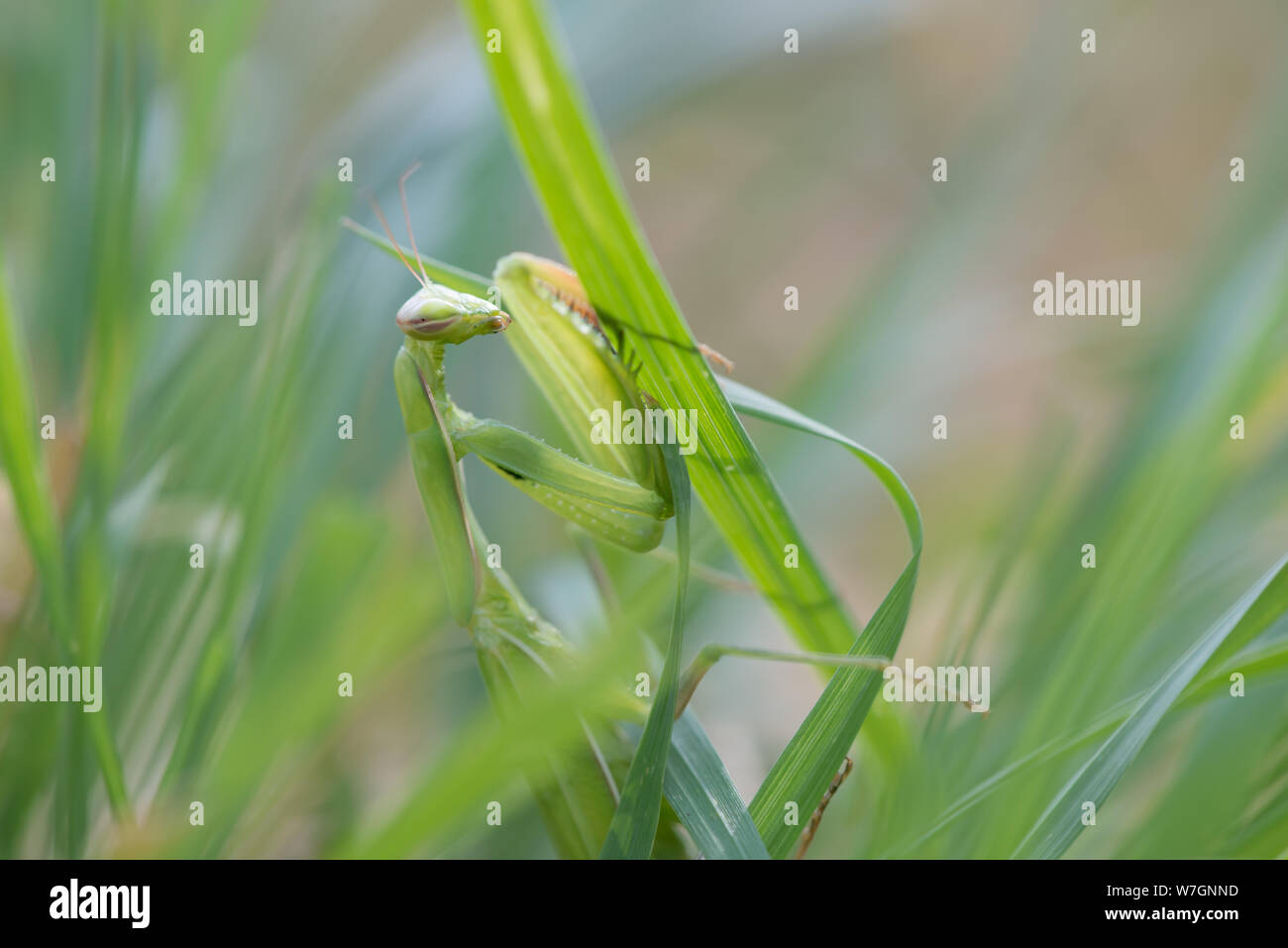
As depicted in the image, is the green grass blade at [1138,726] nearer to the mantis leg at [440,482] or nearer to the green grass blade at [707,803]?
the green grass blade at [707,803]

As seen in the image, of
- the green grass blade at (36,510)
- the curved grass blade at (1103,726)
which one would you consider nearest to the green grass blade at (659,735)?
the curved grass blade at (1103,726)

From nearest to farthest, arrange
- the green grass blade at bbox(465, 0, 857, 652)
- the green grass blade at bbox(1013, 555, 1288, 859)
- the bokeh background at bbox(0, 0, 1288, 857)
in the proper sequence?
the green grass blade at bbox(465, 0, 857, 652), the green grass blade at bbox(1013, 555, 1288, 859), the bokeh background at bbox(0, 0, 1288, 857)

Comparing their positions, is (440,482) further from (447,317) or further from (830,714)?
(830,714)

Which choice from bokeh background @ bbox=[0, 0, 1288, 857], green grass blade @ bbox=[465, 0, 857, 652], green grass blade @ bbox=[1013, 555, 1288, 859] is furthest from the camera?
bokeh background @ bbox=[0, 0, 1288, 857]

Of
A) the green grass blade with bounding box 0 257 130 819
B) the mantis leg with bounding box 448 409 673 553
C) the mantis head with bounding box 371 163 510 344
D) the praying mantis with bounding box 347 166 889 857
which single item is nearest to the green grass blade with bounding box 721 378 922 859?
the praying mantis with bounding box 347 166 889 857

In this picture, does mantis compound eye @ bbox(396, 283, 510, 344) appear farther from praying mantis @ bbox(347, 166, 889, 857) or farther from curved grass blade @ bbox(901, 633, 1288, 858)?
curved grass blade @ bbox(901, 633, 1288, 858)

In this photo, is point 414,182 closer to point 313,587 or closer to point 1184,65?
point 313,587

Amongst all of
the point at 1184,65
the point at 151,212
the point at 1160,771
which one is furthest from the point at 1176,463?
the point at 1184,65
